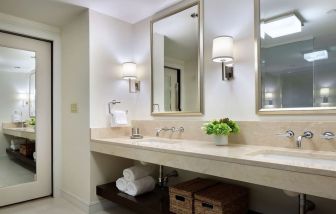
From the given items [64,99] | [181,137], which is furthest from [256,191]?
[64,99]

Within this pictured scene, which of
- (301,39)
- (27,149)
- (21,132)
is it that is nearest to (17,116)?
(21,132)

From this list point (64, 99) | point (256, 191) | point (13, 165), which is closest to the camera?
point (256, 191)

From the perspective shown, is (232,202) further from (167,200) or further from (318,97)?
(318,97)

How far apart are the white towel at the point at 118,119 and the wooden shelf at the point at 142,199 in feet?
2.16

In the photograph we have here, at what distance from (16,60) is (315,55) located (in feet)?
9.70

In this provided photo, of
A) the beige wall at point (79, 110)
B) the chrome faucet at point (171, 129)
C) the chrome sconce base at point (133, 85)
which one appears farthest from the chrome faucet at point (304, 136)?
the beige wall at point (79, 110)

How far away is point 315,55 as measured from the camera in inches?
63.5

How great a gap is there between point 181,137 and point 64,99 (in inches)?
60.6

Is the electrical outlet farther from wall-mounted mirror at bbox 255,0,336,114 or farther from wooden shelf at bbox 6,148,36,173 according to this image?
wall-mounted mirror at bbox 255,0,336,114

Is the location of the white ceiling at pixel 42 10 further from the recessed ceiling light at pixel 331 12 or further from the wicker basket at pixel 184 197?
the recessed ceiling light at pixel 331 12

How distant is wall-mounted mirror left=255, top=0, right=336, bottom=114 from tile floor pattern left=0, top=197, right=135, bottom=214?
190 cm

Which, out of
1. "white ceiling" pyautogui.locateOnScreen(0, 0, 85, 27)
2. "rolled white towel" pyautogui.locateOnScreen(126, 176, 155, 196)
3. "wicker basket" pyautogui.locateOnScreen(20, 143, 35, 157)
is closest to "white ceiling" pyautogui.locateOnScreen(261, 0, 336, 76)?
"rolled white towel" pyautogui.locateOnScreen(126, 176, 155, 196)

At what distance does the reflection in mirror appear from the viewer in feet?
8.57

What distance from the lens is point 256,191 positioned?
186 cm
